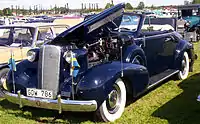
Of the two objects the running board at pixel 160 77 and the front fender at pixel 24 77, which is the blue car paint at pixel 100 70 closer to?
the front fender at pixel 24 77

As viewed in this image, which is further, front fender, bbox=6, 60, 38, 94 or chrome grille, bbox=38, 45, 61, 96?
front fender, bbox=6, 60, 38, 94

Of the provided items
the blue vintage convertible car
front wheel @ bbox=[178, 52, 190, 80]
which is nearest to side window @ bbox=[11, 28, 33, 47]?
the blue vintage convertible car

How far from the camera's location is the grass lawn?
4730 millimetres

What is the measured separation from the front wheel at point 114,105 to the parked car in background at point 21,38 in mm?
2529

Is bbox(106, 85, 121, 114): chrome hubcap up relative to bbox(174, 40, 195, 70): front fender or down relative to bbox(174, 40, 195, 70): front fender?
down

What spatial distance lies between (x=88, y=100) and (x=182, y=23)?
12.9 m

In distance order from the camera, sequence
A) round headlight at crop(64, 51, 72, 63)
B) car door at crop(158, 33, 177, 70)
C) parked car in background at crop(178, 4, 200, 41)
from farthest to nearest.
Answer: parked car in background at crop(178, 4, 200, 41) < car door at crop(158, 33, 177, 70) < round headlight at crop(64, 51, 72, 63)

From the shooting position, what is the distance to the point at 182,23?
16.1 metres

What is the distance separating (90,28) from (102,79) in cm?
94

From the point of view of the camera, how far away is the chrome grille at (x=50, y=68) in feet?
14.7

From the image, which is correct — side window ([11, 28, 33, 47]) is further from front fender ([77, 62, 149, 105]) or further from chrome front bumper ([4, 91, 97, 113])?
front fender ([77, 62, 149, 105])

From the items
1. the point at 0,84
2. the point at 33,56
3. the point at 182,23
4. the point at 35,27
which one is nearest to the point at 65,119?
the point at 33,56

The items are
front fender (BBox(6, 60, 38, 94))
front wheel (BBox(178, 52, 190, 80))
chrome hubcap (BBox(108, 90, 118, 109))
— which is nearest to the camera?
chrome hubcap (BBox(108, 90, 118, 109))

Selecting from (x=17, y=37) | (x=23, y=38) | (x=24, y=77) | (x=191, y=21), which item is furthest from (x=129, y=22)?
(x=191, y=21)
